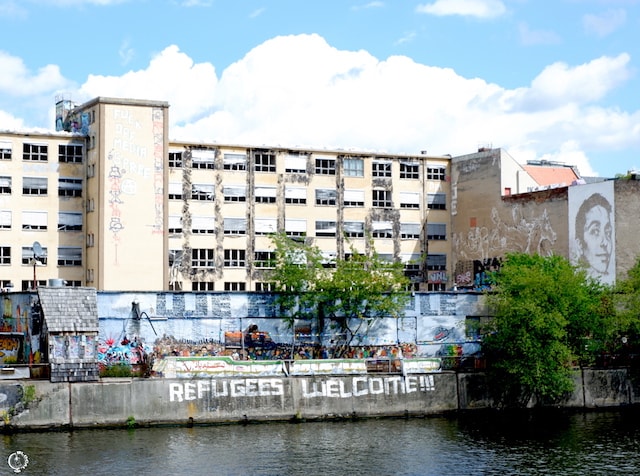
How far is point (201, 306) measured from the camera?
68.3m

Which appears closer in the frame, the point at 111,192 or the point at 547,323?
the point at 547,323

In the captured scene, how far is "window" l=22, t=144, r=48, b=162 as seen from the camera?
9300 cm

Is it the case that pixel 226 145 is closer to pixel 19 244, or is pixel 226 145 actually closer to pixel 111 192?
pixel 111 192

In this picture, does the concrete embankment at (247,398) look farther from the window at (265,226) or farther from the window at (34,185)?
the window at (34,185)

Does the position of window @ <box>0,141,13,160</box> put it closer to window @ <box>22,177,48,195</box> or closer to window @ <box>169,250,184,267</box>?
window @ <box>22,177,48,195</box>

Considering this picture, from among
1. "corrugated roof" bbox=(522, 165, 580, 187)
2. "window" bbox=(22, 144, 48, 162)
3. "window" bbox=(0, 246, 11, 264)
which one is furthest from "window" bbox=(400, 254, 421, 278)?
"window" bbox=(0, 246, 11, 264)

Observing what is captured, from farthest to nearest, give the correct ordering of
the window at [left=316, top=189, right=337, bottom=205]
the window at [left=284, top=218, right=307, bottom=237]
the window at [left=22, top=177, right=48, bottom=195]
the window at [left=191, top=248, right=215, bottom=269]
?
the window at [left=316, top=189, right=337, bottom=205] → the window at [left=284, top=218, right=307, bottom=237] → the window at [left=191, top=248, right=215, bottom=269] → the window at [left=22, top=177, right=48, bottom=195]

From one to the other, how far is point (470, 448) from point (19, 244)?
5236 centimetres

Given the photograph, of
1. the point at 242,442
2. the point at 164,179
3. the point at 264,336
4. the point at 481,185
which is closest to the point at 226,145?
the point at 164,179

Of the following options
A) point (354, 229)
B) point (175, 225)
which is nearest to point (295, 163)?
point (354, 229)

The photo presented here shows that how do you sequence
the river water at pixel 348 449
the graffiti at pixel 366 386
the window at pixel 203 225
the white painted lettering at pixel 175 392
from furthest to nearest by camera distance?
1. the window at pixel 203 225
2. the graffiti at pixel 366 386
3. the white painted lettering at pixel 175 392
4. the river water at pixel 348 449

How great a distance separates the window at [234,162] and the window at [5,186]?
1928 centimetres

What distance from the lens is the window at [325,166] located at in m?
102
